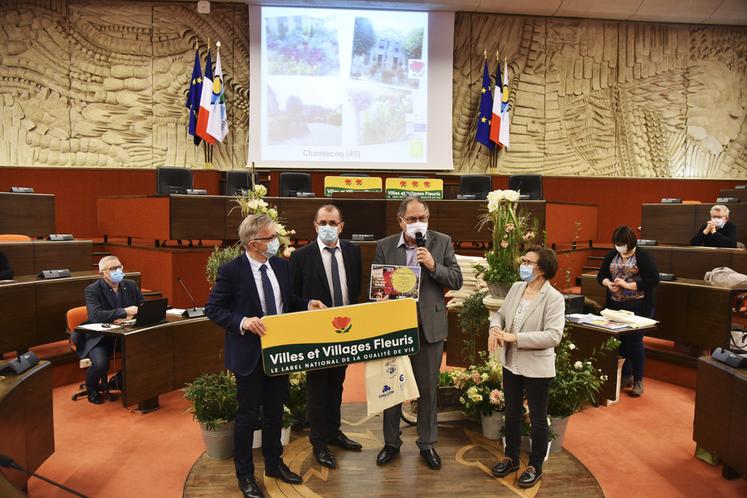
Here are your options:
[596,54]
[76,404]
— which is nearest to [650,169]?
[596,54]

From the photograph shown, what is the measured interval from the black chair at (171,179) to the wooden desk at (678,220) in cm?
600

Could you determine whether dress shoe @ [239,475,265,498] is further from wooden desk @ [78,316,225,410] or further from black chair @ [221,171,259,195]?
black chair @ [221,171,259,195]

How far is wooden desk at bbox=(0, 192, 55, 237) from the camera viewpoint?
21.1 feet

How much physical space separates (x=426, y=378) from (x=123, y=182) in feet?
26.1

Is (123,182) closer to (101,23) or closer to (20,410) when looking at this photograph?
(101,23)

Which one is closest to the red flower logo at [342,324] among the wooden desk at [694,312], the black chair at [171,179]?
the wooden desk at [694,312]

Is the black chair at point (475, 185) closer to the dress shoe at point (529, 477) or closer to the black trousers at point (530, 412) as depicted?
the black trousers at point (530, 412)

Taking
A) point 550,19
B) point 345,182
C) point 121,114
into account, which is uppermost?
point 550,19

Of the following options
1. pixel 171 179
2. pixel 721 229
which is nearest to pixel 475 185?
pixel 721 229

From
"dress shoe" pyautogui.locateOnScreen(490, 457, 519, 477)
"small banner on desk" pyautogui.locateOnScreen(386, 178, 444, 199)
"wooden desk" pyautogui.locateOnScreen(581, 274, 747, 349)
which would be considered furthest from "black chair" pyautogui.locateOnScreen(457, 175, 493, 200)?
"dress shoe" pyautogui.locateOnScreen(490, 457, 519, 477)

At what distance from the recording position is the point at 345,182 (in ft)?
24.0

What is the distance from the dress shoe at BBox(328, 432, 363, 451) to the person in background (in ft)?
7.80

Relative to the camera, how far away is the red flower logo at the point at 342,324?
2787mm

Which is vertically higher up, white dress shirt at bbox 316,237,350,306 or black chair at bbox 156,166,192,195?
black chair at bbox 156,166,192,195
